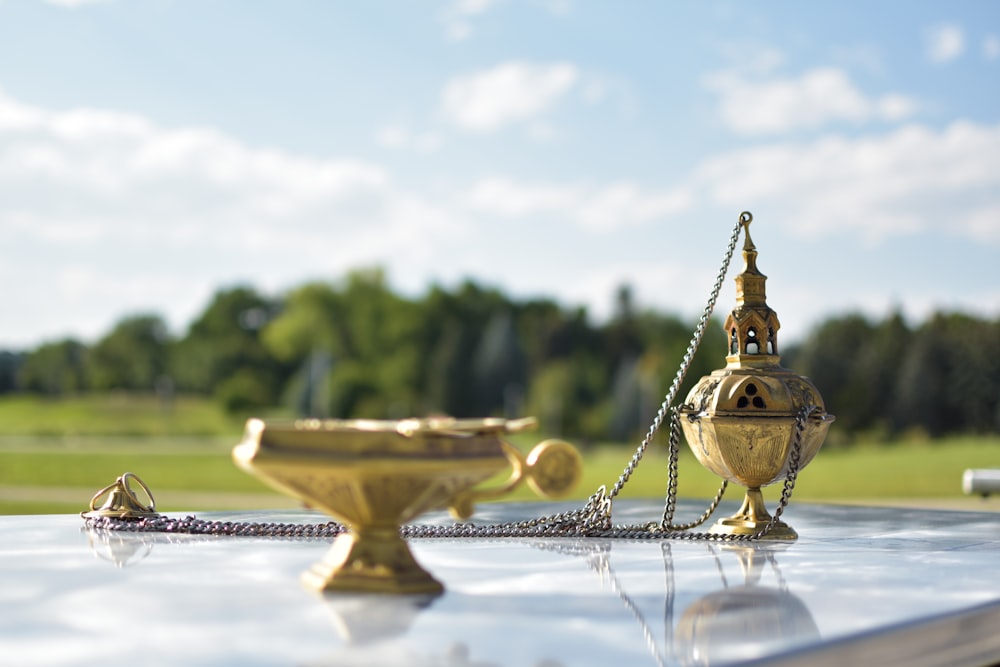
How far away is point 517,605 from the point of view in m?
1.88

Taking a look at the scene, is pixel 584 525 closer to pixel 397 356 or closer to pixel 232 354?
pixel 397 356

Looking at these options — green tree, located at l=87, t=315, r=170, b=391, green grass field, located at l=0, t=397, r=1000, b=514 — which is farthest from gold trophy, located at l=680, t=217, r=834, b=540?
green tree, located at l=87, t=315, r=170, b=391

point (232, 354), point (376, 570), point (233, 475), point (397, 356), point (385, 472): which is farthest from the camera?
point (232, 354)

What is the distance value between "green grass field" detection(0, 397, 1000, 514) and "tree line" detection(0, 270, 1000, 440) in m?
7.03

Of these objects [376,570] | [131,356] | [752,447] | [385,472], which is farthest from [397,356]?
[385,472]

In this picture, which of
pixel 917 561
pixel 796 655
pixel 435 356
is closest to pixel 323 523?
pixel 917 561

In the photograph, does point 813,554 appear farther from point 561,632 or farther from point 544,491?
point 561,632

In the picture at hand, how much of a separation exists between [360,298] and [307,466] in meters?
64.2

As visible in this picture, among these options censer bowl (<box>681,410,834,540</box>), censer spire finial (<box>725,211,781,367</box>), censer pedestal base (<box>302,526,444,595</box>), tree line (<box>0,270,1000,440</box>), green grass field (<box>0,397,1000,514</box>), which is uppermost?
tree line (<box>0,270,1000,440</box>)

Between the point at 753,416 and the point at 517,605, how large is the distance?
115cm

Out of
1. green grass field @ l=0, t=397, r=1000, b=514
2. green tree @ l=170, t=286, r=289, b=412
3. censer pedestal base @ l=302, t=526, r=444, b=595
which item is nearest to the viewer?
censer pedestal base @ l=302, t=526, r=444, b=595

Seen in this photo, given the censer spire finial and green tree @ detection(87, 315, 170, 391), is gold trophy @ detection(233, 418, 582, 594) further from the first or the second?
green tree @ detection(87, 315, 170, 391)

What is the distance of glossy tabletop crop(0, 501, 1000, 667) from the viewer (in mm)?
1541

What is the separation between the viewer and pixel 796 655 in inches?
59.5
